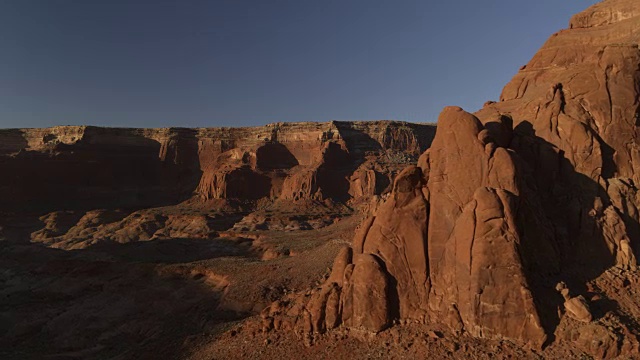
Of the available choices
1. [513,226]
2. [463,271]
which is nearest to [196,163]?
[463,271]

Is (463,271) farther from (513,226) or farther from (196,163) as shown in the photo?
(196,163)

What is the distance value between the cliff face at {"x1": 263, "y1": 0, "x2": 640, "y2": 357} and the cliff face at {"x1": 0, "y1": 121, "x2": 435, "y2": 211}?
66.5 m

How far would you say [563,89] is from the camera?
63.1ft

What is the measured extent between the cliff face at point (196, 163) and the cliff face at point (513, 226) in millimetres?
66486

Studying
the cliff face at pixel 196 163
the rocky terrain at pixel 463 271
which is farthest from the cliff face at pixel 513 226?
the cliff face at pixel 196 163

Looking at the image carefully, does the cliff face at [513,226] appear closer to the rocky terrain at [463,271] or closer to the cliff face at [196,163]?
the rocky terrain at [463,271]

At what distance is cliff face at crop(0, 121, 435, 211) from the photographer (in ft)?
277

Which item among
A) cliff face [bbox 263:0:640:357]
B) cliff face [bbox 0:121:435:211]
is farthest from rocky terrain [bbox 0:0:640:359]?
cliff face [bbox 0:121:435:211]

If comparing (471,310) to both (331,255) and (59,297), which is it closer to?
(331,255)

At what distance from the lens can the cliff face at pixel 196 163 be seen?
8450 cm

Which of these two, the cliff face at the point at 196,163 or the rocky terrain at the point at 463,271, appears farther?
the cliff face at the point at 196,163

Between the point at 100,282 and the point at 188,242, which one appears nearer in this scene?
the point at 100,282

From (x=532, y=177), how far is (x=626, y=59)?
8.23m

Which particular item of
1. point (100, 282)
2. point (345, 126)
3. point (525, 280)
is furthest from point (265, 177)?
point (525, 280)
